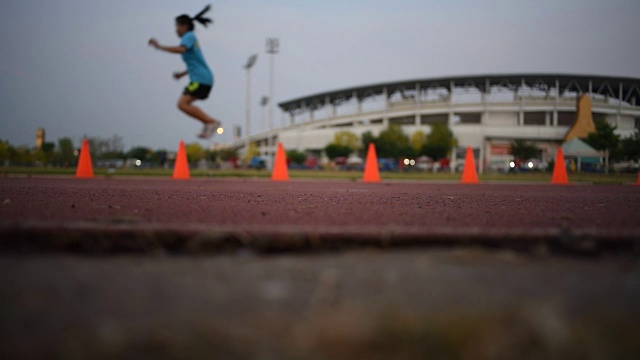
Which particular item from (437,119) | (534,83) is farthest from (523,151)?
(534,83)

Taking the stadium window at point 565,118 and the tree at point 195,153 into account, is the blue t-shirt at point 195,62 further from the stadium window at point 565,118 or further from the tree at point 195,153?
the stadium window at point 565,118

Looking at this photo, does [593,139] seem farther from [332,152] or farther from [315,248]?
[315,248]

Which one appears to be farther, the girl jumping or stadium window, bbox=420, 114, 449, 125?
stadium window, bbox=420, 114, 449, 125

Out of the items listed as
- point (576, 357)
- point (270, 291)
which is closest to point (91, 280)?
point (270, 291)

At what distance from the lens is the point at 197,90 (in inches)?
410

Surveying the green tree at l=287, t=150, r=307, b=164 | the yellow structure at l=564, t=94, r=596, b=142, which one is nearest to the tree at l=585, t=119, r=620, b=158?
the yellow structure at l=564, t=94, r=596, b=142

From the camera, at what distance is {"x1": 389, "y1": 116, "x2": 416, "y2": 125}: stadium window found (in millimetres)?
68750

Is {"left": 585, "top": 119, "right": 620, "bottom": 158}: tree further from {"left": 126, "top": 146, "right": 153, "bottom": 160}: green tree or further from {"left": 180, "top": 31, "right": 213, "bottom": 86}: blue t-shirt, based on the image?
{"left": 126, "top": 146, "right": 153, "bottom": 160}: green tree

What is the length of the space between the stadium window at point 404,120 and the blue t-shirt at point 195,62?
199ft

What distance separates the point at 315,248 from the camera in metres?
1.86

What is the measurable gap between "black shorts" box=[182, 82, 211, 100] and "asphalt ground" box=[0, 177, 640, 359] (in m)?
8.90

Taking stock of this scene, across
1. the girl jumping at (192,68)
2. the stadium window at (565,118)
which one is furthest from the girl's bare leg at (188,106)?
the stadium window at (565,118)

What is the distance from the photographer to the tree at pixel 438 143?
180 ft

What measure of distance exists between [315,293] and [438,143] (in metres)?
55.7
